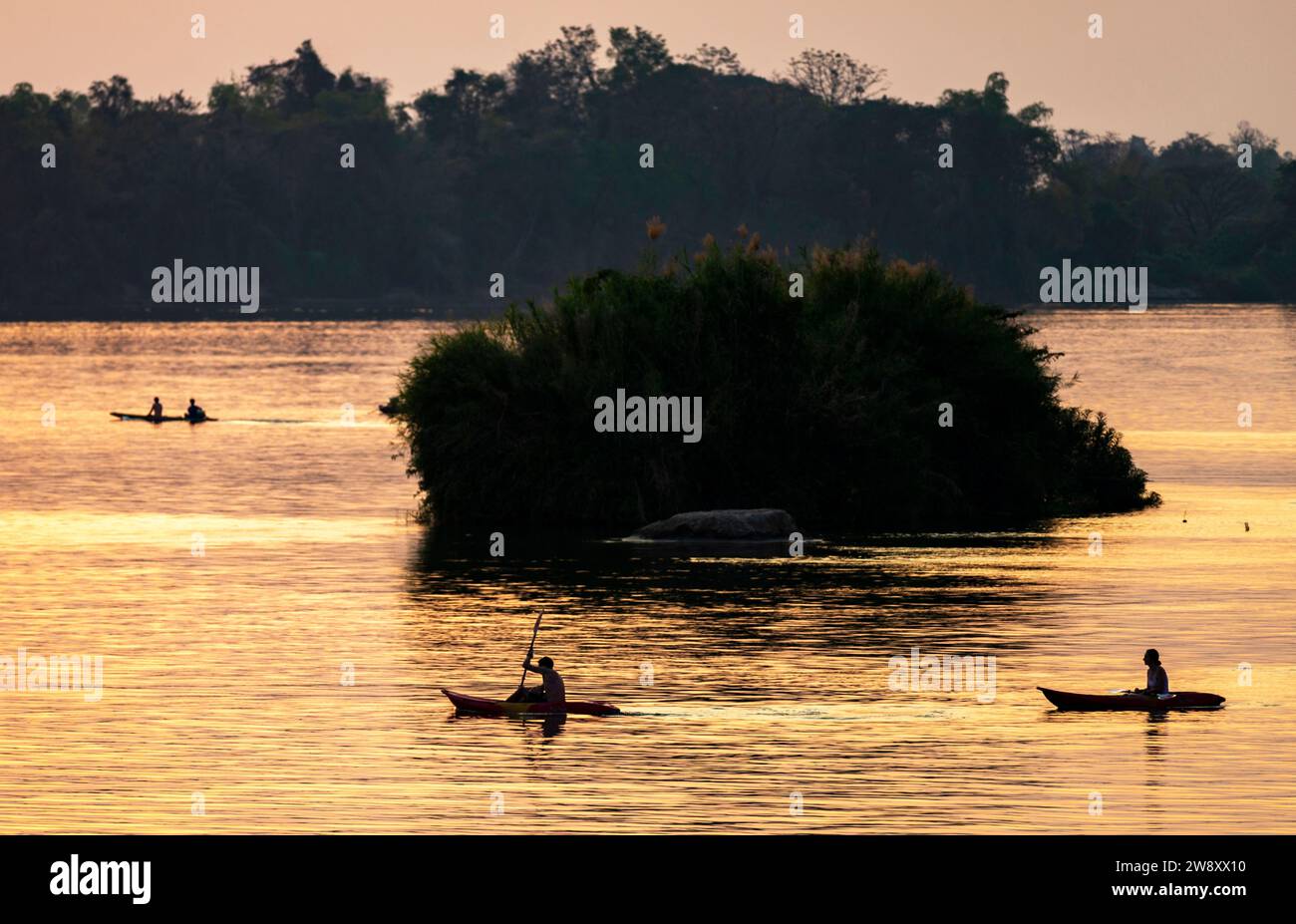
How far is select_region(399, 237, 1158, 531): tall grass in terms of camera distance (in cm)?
6669

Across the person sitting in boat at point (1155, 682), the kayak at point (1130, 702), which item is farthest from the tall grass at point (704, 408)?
the person sitting in boat at point (1155, 682)

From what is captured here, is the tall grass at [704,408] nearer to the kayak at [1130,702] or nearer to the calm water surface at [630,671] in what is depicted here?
the calm water surface at [630,671]

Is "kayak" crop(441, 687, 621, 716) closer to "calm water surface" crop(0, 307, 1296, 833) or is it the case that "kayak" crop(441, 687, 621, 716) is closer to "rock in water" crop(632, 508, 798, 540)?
"calm water surface" crop(0, 307, 1296, 833)

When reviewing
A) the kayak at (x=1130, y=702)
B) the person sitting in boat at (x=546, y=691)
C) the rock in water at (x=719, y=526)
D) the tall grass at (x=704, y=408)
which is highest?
the tall grass at (x=704, y=408)

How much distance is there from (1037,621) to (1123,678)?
7.49m

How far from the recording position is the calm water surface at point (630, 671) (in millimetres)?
32094

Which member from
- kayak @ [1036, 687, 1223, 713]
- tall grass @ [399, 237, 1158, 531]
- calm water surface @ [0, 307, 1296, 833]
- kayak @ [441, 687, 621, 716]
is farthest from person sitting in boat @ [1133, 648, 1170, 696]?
tall grass @ [399, 237, 1158, 531]

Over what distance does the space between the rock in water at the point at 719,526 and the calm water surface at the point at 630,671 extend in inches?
67.7

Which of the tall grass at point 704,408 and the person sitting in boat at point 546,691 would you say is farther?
the tall grass at point 704,408

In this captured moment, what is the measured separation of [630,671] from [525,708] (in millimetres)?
5651

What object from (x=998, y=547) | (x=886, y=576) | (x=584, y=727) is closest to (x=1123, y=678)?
(x=584, y=727)

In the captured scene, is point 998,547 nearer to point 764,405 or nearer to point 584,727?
point 764,405

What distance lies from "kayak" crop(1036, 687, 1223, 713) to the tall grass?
28.2m

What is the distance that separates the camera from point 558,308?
68812 mm
